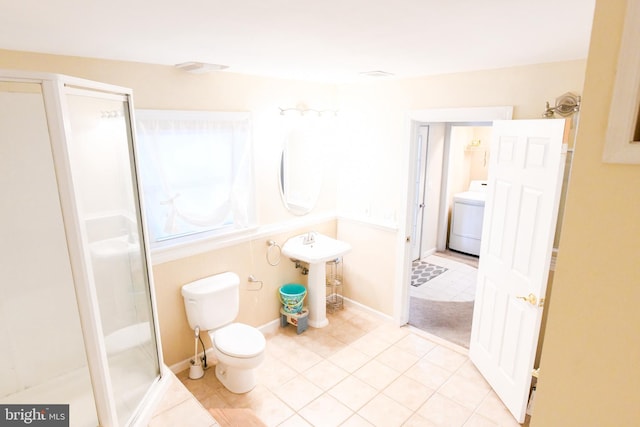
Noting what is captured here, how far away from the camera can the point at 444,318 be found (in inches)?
155

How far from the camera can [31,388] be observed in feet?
7.71

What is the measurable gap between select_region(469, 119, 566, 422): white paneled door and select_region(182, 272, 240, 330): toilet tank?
81.4 inches

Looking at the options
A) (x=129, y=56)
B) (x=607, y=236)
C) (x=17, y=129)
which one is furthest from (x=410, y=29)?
(x=17, y=129)

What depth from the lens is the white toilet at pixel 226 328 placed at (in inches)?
107

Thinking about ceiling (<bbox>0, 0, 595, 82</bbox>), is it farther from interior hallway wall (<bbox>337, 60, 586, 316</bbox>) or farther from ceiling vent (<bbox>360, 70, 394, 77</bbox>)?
ceiling vent (<bbox>360, 70, 394, 77</bbox>)

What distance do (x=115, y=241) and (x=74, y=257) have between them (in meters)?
0.57

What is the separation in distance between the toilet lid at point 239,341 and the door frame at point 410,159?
4.99 feet

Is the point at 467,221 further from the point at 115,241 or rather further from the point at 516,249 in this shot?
the point at 115,241

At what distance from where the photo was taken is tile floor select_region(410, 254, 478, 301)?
4.43 meters

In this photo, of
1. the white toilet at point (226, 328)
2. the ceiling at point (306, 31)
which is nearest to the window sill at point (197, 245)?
the white toilet at point (226, 328)

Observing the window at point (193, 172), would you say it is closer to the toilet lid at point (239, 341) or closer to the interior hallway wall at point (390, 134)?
the toilet lid at point (239, 341)

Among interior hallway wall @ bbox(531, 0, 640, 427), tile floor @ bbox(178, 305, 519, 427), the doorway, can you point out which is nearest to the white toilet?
tile floor @ bbox(178, 305, 519, 427)

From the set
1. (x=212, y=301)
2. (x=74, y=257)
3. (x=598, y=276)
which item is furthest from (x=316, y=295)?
(x=598, y=276)

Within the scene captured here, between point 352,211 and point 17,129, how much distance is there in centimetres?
288
